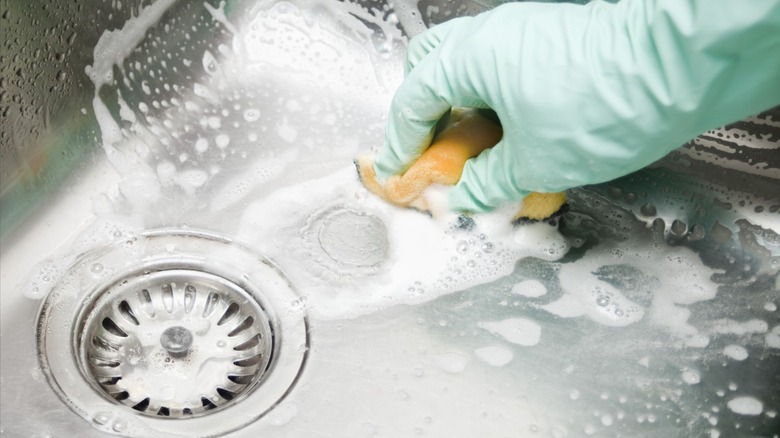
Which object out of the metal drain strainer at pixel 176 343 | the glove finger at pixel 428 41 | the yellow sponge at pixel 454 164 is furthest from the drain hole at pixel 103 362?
the glove finger at pixel 428 41

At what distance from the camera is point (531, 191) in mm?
816

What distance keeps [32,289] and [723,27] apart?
0.67 metres

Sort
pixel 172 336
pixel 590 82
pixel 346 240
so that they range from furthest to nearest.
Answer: pixel 346 240, pixel 172 336, pixel 590 82

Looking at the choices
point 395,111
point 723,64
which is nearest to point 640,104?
point 723,64

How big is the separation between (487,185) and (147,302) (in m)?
0.37

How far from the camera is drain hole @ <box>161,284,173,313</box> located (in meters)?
0.83

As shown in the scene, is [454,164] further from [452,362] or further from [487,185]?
[452,362]

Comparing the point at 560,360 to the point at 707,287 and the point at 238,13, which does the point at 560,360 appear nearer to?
the point at 707,287

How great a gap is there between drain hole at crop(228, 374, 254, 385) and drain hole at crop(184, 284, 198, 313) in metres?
0.09

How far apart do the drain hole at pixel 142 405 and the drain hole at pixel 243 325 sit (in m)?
0.11

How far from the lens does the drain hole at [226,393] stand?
2.56 ft

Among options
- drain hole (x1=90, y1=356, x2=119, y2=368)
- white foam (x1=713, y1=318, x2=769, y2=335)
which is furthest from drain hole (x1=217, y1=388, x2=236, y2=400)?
white foam (x1=713, y1=318, x2=769, y2=335)

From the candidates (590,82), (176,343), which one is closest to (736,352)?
(590,82)

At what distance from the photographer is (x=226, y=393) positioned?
78 cm
